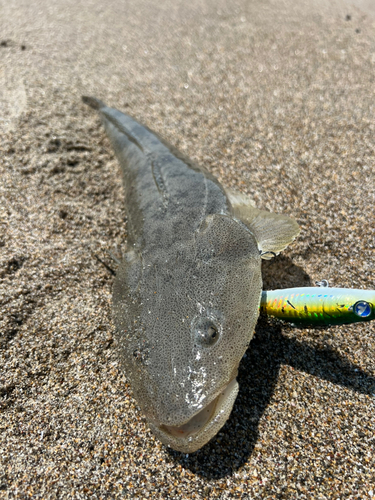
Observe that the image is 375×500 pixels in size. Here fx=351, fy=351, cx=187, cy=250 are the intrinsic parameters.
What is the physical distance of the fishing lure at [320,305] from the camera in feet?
6.64

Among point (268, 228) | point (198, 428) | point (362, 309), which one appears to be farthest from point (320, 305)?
point (198, 428)

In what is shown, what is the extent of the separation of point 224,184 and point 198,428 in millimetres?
2300

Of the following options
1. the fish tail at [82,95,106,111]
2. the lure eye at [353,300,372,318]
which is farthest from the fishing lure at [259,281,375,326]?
the fish tail at [82,95,106,111]

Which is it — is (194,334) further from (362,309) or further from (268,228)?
(268,228)

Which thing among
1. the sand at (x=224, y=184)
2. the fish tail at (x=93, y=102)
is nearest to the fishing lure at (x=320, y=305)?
the sand at (x=224, y=184)

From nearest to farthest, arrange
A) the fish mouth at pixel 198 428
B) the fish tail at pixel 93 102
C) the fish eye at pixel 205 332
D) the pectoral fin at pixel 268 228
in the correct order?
the fish mouth at pixel 198 428 < the fish eye at pixel 205 332 < the pectoral fin at pixel 268 228 < the fish tail at pixel 93 102

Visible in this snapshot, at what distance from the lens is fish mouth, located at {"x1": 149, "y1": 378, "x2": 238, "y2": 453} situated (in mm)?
1796

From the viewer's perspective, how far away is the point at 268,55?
16.6 feet

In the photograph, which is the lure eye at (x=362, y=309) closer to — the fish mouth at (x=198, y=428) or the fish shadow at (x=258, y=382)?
the fish shadow at (x=258, y=382)

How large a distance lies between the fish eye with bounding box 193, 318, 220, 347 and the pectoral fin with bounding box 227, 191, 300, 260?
2.58 ft

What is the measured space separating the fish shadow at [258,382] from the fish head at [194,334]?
310mm

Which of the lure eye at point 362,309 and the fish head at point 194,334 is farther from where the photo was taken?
the lure eye at point 362,309

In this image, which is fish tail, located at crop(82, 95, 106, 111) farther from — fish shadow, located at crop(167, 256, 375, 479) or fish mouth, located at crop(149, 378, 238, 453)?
fish mouth, located at crop(149, 378, 238, 453)

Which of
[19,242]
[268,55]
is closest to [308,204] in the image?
[19,242]
